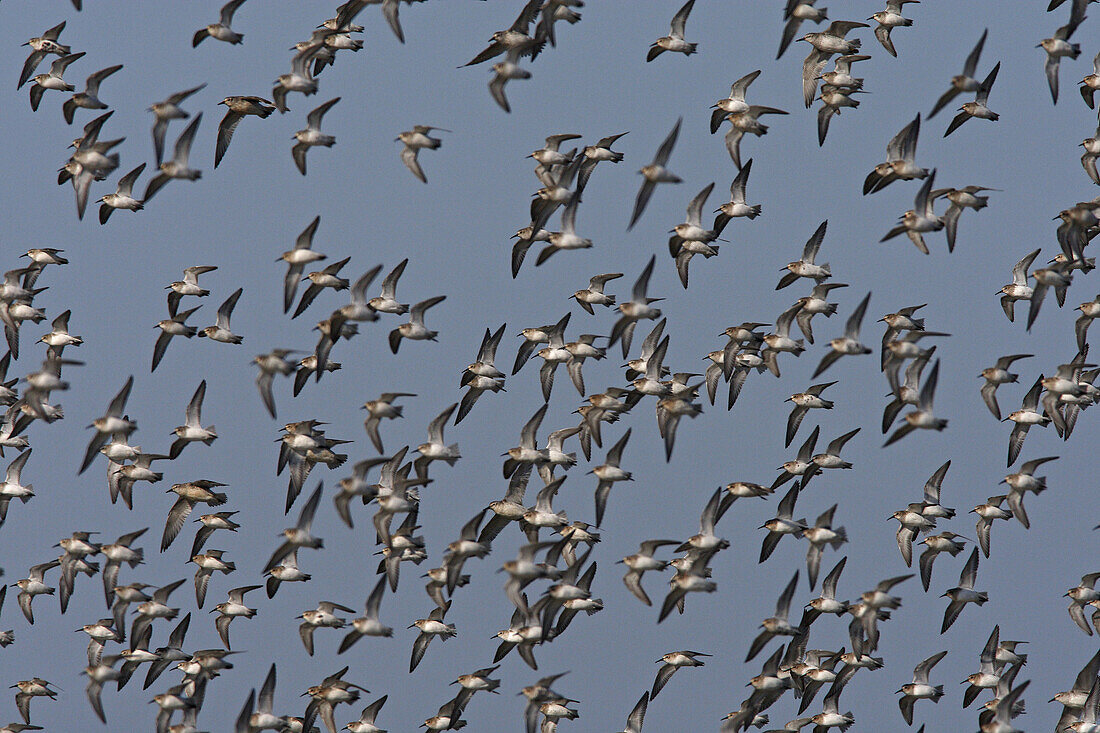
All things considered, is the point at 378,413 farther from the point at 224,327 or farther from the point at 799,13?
the point at 799,13

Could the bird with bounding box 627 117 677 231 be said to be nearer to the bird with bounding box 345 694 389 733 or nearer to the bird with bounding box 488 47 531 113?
the bird with bounding box 488 47 531 113

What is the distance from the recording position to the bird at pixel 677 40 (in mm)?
39531

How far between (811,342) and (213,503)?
44.5 ft

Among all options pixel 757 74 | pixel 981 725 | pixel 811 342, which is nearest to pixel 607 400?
pixel 811 342

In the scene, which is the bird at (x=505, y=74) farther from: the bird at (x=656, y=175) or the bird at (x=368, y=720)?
the bird at (x=368, y=720)

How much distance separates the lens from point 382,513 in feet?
130

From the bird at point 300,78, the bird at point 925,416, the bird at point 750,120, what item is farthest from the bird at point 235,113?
the bird at point 925,416

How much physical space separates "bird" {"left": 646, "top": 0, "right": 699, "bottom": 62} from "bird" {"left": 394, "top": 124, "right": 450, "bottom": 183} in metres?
4.88

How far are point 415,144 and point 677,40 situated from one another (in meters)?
5.91

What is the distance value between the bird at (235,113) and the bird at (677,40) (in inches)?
323

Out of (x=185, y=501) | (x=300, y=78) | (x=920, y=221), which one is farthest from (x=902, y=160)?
(x=185, y=501)

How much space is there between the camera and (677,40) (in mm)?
39656

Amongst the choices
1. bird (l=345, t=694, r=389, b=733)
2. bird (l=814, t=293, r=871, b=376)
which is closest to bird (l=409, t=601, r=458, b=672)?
bird (l=345, t=694, r=389, b=733)

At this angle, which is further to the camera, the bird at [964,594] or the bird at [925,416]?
the bird at [964,594]
